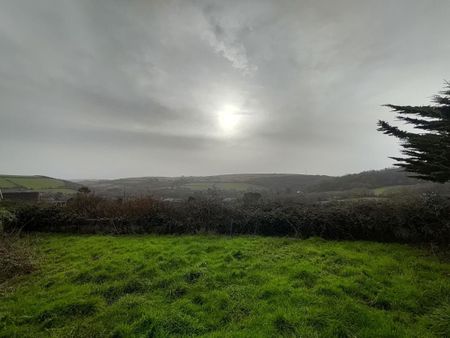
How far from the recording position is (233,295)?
5289 mm

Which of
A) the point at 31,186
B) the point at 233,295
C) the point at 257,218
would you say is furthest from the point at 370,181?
the point at 31,186

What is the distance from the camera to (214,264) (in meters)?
7.16

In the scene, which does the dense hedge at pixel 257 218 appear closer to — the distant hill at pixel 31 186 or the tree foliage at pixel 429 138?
the tree foliage at pixel 429 138

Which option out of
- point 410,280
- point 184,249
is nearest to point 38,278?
point 184,249

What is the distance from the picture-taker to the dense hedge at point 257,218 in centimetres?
1020

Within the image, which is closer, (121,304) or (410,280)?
(121,304)

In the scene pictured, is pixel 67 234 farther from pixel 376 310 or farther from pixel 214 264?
pixel 376 310

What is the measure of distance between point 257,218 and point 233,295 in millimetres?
7064

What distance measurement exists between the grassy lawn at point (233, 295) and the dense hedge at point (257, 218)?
217cm

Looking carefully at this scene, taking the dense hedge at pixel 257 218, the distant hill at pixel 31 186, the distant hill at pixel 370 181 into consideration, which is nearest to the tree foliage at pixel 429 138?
the dense hedge at pixel 257 218

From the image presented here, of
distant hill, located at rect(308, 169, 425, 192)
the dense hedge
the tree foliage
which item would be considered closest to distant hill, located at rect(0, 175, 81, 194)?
the dense hedge

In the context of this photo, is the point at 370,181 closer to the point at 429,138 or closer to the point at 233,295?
the point at 429,138

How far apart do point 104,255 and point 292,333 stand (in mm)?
6660

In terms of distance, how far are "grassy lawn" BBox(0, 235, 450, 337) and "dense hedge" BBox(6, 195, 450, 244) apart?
7.11 ft
